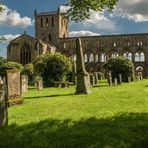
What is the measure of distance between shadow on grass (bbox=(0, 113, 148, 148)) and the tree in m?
4.93

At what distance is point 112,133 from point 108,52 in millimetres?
77986

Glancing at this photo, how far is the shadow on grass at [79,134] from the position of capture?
8.38m

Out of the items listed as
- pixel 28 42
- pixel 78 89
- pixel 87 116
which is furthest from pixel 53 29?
pixel 87 116

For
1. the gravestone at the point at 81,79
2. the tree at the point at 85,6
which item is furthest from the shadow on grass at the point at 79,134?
the gravestone at the point at 81,79

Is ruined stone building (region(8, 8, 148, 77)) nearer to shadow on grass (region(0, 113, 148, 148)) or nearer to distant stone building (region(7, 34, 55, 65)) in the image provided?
distant stone building (region(7, 34, 55, 65))

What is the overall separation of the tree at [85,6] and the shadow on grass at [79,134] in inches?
194

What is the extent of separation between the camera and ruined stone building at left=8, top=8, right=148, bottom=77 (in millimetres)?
83125

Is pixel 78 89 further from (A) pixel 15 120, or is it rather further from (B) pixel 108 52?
(B) pixel 108 52

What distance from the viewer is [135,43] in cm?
Result: 8462

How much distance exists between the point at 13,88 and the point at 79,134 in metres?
7.13

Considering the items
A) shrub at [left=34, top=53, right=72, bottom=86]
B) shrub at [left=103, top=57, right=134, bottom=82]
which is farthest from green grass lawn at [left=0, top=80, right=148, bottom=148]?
shrub at [left=34, top=53, right=72, bottom=86]

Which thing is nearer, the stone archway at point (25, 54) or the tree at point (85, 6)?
the tree at point (85, 6)

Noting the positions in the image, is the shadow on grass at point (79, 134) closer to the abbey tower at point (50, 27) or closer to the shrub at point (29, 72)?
the shrub at point (29, 72)

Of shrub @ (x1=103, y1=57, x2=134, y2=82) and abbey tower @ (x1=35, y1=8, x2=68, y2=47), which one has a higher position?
abbey tower @ (x1=35, y1=8, x2=68, y2=47)
